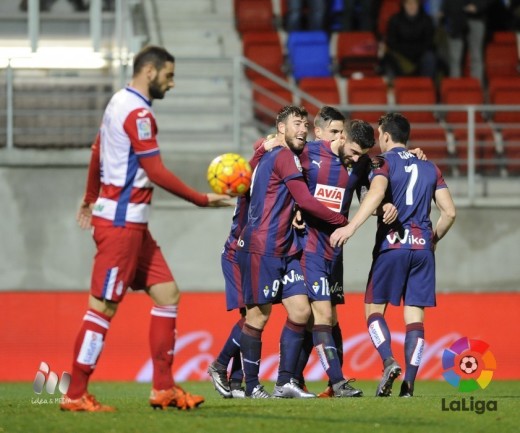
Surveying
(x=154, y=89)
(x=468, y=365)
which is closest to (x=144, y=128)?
(x=154, y=89)

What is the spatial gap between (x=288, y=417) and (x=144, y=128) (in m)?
1.94

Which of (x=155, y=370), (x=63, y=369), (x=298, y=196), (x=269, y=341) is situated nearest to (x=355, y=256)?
(x=269, y=341)

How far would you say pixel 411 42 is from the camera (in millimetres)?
17797

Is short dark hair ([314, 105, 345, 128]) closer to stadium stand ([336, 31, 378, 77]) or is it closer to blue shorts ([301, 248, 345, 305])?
blue shorts ([301, 248, 345, 305])

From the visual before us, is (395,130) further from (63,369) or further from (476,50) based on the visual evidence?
(476,50)

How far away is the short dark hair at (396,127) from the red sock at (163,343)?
302 cm

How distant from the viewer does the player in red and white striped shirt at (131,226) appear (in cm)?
756

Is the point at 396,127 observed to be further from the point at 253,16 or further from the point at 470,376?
the point at 253,16

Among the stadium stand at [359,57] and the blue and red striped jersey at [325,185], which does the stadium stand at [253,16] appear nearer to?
the stadium stand at [359,57]

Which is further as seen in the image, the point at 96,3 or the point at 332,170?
the point at 96,3

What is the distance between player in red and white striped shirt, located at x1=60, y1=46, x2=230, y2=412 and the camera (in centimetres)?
756

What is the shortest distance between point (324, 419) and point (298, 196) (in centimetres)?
243

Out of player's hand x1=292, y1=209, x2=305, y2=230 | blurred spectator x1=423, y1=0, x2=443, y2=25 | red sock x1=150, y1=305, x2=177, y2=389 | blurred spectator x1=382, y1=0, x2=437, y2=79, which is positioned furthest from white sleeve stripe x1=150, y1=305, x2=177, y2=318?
blurred spectator x1=423, y1=0, x2=443, y2=25

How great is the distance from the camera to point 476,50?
18609 mm
